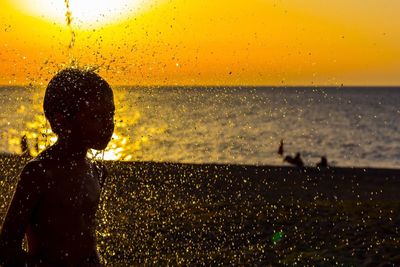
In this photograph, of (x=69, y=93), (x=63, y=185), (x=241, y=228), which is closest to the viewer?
(x=69, y=93)

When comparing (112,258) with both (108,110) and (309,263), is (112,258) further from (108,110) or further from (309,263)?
(108,110)

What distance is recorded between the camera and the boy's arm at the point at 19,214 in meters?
2.76

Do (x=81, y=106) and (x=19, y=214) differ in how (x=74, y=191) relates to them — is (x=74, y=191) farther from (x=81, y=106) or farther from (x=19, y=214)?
(x=81, y=106)

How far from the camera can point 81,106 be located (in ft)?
9.25

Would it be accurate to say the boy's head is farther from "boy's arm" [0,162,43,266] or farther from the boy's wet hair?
"boy's arm" [0,162,43,266]

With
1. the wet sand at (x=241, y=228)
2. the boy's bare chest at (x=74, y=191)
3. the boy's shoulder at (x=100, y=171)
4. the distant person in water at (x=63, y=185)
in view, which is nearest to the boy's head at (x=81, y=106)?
the distant person in water at (x=63, y=185)

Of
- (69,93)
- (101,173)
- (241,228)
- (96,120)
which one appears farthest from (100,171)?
(241,228)

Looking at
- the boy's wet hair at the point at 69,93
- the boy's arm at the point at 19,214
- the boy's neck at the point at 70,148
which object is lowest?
the boy's arm at the point at 19,214

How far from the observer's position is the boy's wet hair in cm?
279

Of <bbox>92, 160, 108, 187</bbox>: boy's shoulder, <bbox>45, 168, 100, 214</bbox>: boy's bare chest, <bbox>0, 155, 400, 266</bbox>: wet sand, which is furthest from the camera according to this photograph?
<bbox>0, 155, 400, 266</bbox>: wet sand

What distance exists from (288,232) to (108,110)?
9.18m

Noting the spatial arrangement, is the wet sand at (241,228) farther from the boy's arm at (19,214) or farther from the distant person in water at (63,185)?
the boy's arm at (19,214)

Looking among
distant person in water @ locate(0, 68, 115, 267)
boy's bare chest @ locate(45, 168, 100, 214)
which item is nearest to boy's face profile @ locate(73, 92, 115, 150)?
distant person in water @ locate(0, 68, 115, 267)

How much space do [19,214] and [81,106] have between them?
1.74 ft
